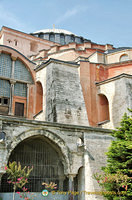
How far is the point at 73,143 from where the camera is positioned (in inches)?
425

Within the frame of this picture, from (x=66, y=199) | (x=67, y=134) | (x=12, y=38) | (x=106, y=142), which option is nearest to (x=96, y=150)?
Result: (x=106, y=142)

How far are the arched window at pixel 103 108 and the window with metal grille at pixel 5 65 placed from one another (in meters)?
5.52

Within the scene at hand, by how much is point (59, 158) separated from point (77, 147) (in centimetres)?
91

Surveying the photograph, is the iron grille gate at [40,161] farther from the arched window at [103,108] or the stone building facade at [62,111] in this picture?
the arched window at [103,108]

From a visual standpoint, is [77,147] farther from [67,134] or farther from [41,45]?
[41,45]

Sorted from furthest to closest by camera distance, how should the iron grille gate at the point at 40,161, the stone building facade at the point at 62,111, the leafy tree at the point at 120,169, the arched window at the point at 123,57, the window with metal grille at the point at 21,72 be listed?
the arched window at the point at 123,57
the window with metal grille at the point at 21,72
the iron grille gate at the point at 40,161
the stone building facade at the point at 62,111
the leafy tree at the point at 120,169

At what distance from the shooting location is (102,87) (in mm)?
15125

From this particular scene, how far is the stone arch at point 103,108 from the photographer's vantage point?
582 inches

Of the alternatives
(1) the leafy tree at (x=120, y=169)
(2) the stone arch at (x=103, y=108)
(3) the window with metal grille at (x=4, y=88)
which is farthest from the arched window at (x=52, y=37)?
(1) the leafy tree at (x=120, y=169)

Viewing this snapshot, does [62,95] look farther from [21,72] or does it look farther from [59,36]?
[59,36]

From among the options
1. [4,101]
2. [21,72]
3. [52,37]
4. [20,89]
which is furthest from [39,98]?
[52,37]

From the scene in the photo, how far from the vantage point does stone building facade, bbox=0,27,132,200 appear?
10391 millimetres

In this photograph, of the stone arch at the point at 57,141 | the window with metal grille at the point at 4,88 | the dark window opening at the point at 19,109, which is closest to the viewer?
the stone arch at the point at 57,141

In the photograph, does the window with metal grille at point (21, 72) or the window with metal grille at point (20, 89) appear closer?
the window with metal grille at point (20, 89)
